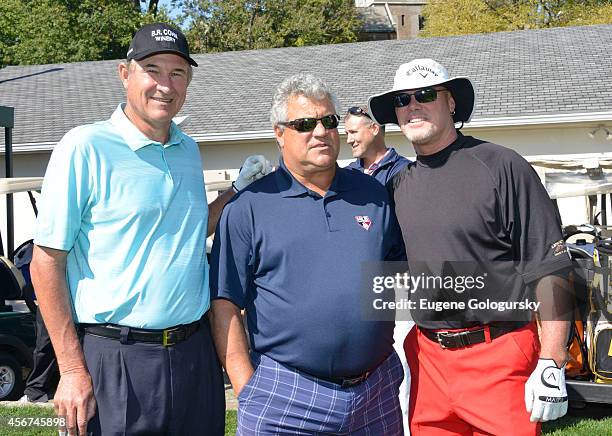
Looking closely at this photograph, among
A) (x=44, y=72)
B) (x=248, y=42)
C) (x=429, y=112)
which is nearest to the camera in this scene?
(x=429, y=112)

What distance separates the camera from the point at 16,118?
53.6 ft

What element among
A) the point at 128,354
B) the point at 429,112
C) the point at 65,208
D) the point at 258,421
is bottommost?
the point at 258,421

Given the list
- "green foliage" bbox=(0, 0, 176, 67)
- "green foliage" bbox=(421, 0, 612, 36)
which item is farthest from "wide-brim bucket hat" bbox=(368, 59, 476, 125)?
"green foliage" bbox=(421, 0, 612, 36)

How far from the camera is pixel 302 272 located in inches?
123

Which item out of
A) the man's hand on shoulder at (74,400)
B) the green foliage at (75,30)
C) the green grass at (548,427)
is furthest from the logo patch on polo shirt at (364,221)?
the green foliage at (75,30)

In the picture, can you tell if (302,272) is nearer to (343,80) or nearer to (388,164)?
(388,164)

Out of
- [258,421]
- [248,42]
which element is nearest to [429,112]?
[258,421]

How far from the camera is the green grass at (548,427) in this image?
5.79 metres

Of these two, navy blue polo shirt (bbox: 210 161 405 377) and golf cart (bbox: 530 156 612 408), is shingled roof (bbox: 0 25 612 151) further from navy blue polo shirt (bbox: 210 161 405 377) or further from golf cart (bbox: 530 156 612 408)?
navy blue polo shirt (bbox: 210 161 405 377)

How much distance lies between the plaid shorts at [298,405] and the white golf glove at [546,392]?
645 mm

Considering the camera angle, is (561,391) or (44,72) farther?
(44,72)

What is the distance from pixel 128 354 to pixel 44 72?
62.8ft

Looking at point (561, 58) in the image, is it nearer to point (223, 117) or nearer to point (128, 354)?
point (223, 117)

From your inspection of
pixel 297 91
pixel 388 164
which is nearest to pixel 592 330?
pixel 388 164
